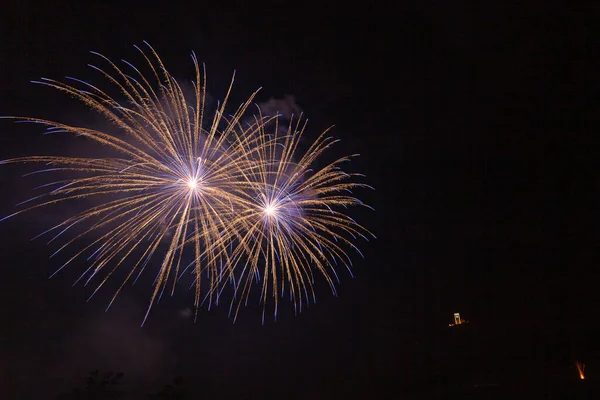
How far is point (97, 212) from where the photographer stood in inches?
535

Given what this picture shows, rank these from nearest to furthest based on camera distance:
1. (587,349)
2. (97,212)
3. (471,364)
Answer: (97,212), (587,349), (471,364)

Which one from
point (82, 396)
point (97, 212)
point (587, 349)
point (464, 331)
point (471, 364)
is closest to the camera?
point (97, 212)

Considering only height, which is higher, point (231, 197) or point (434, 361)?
point (231, 197)

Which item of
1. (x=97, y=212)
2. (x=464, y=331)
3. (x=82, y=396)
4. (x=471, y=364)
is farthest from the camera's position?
(x=82, y=396)

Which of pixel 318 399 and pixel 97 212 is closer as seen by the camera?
pixel 97 212

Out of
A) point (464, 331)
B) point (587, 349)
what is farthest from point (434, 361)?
point (587, 349)

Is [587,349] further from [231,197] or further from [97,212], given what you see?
[97,212]

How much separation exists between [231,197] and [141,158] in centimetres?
287

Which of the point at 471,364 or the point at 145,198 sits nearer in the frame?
the point at 145,198

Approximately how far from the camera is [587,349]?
27.2 meters

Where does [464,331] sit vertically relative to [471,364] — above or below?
above

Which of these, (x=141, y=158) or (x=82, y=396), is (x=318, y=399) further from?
(x=82, y=396)

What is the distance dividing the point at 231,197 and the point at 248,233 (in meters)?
1.34

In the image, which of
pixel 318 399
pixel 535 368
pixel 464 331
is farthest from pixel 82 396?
pixel 535 368
